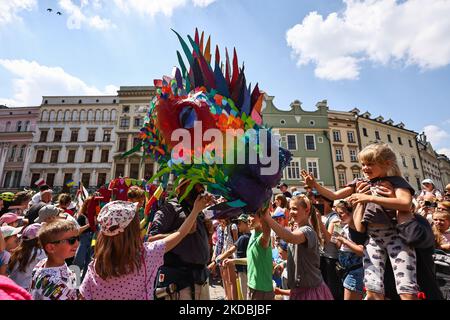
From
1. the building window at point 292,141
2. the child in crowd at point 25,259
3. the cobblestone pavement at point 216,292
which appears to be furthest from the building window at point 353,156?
the child in crowd at point 25,259

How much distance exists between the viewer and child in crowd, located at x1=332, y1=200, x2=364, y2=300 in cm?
282

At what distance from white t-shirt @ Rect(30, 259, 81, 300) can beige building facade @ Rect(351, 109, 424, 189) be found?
33539 millimetres

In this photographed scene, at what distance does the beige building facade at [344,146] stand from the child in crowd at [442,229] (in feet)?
82.2

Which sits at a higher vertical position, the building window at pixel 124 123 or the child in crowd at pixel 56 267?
the building window at pixel 124 123

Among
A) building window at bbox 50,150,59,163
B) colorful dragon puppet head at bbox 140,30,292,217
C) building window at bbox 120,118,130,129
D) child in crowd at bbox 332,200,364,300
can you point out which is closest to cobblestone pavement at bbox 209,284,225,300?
child in crowd at bbox 332,200,364,300

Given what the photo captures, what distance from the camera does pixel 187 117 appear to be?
1.87 meters

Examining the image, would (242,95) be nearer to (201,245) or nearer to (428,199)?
(201,245)

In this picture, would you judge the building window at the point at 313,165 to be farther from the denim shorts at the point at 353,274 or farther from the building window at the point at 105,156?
the denim shorts at the point at 353,274

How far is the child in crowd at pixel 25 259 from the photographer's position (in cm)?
270

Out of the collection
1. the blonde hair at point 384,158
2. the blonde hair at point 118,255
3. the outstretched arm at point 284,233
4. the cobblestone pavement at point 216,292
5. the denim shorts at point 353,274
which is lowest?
the cobblestone pavement at point 216,292

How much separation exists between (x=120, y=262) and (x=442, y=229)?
3726mm

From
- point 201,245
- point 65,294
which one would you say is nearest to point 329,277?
point 201,245

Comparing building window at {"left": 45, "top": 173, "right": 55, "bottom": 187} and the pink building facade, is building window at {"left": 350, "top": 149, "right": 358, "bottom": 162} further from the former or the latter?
the pink building facade
